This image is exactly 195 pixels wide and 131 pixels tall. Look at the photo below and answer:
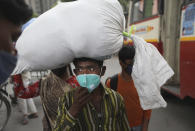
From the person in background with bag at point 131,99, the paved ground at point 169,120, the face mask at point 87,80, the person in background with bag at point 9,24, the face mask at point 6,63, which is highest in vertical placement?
the person in background with bag at point 9,24

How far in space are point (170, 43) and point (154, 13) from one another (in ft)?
2.88

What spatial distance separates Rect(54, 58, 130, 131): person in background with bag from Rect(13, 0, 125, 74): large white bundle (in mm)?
98

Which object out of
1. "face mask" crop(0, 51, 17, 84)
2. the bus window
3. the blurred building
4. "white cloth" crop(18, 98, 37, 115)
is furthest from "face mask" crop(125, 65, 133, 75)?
the bus window

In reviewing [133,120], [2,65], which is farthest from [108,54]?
[133,120]

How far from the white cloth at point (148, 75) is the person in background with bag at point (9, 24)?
761 mm

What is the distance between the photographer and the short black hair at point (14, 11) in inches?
26.2

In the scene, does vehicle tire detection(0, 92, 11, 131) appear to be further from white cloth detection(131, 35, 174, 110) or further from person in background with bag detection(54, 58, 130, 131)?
white cloth detection(131, 35, 174, 110)

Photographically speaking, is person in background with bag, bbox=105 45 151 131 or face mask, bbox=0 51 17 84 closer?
face mask, bbox=0 51 17 84

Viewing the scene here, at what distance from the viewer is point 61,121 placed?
1200 millimetres

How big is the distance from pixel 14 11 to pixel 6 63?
0.67 feet

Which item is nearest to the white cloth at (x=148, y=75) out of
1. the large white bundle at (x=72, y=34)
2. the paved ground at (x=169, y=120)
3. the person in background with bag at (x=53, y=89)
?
the large white bundle at (x=72, y=34)

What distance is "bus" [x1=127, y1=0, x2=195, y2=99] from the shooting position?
3.00 meters

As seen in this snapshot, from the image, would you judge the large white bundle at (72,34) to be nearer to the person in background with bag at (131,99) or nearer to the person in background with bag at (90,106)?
the person in background with bag at (90,106)

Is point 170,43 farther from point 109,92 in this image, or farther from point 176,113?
point 109,92
